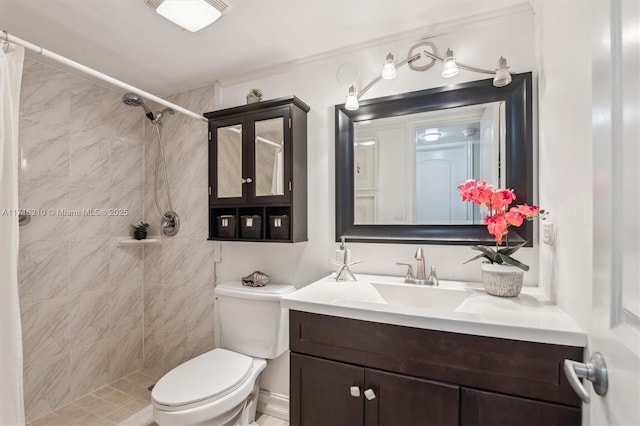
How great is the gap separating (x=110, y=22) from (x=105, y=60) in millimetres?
454

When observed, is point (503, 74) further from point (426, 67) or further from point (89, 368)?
point (89, 368)

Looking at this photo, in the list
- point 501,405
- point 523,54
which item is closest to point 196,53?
point 523,54

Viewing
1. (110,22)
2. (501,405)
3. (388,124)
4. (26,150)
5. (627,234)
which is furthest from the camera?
(26,150)

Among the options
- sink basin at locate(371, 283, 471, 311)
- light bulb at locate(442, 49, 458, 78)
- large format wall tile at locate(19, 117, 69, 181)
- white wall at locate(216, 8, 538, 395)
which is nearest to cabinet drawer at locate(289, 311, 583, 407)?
sink basin at locate(371, 283, 471, 311)

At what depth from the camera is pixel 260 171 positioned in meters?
1.72

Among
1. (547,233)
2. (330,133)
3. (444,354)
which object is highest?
(330,133)

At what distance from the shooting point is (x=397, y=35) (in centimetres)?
157

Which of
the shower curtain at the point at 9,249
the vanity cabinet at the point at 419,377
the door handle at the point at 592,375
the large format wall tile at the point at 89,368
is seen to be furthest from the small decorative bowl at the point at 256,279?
the door handle at the point at 592,375

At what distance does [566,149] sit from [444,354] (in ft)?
2.57

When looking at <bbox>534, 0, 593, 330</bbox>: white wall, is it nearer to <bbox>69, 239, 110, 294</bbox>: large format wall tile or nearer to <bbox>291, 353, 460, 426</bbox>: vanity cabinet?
<bbox>291, 353, 460, 426</bbox>: vanity cabinet

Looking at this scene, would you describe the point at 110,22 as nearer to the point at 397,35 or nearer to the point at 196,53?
the point at 196,53

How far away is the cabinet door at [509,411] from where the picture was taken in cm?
81

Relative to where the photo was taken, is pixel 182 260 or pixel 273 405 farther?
pixel 182 260

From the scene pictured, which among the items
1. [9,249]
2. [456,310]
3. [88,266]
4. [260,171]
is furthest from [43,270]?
[456,310]
